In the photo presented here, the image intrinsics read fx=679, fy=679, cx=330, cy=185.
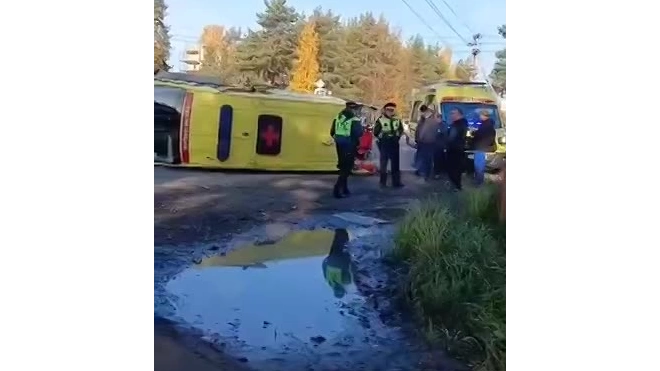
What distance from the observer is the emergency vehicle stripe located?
180cm

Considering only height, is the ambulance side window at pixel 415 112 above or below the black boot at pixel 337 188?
above

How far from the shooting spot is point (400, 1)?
1.79 meters

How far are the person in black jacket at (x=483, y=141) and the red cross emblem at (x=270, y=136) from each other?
531mm

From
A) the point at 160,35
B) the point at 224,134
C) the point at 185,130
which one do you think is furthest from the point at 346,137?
the point at 160,35

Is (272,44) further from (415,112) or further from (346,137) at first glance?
(415,112)

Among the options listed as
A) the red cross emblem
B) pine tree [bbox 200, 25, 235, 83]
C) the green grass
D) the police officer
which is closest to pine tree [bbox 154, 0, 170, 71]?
pine tree [bbox 200, 25, 235, 83]

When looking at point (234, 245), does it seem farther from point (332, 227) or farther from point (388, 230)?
point (388, 230)

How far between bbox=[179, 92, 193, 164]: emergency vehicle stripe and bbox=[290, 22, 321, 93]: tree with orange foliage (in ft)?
0.91

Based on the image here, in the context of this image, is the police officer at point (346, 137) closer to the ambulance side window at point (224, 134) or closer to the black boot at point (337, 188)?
the black boot at point (337, 188)

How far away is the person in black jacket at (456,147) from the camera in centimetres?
182

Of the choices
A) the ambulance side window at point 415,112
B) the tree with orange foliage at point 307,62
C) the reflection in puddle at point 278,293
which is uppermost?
the tree with orange foliage at point 307,62

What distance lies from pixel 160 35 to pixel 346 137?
0.56m

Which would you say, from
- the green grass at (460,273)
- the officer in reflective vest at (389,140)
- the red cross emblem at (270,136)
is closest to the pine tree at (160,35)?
the red cross emblem at (270,136)

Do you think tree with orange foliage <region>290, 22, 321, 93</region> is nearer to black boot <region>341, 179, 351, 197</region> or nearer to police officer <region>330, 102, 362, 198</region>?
police officer <region>330, 102, 362, 198</region>
